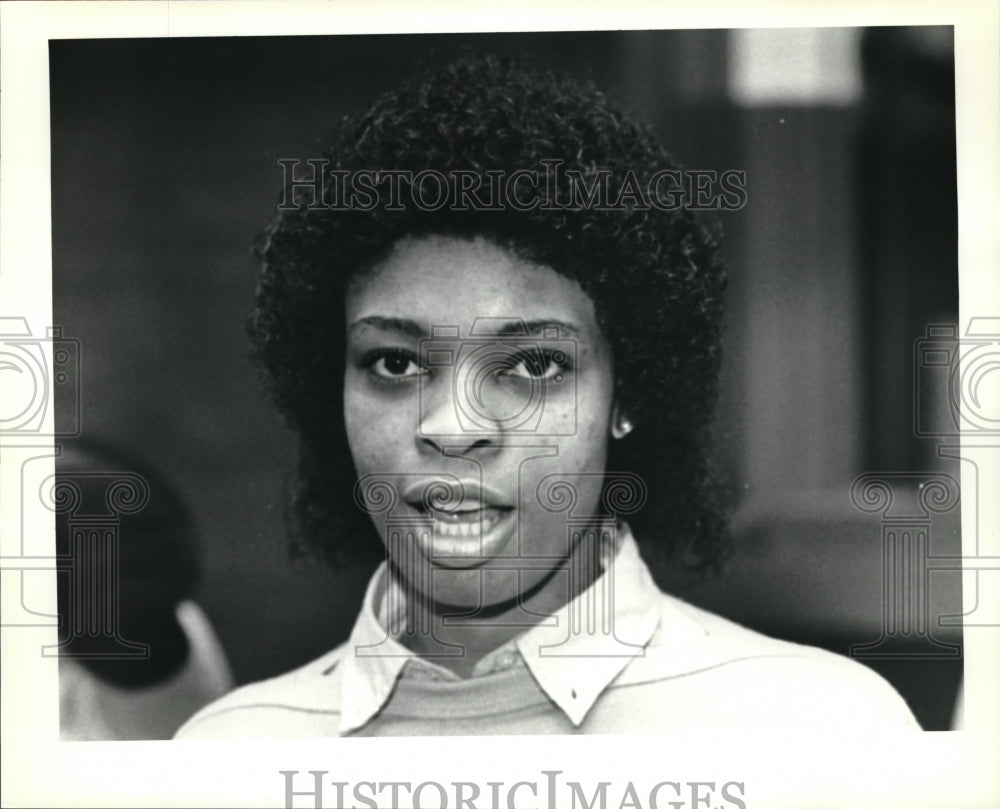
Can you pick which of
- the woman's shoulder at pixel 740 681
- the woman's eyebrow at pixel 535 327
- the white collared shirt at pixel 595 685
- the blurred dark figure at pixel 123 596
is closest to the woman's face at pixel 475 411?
the woman's eyebrow at pixel 535 327

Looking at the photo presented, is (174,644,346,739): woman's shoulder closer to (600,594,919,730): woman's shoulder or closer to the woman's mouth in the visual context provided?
the woman's mouth

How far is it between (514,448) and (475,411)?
117 millimetres

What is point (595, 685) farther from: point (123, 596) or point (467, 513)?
point (123, 596)

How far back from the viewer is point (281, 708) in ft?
8.23

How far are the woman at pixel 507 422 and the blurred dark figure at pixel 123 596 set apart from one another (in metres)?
0.11

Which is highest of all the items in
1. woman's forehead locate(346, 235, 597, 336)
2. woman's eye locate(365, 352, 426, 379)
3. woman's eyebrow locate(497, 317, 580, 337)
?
woman's forehead locate(346, 235, 597, 336)

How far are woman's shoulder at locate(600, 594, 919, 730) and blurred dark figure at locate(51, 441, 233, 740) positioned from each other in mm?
965

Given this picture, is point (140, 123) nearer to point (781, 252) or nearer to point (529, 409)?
point (529, 409)

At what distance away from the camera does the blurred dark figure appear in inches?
98.5

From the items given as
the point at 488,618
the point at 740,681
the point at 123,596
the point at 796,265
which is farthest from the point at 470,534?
the point at 796,265

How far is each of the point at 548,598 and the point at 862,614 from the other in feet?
2.31

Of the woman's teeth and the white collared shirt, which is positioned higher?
the woman's teeth

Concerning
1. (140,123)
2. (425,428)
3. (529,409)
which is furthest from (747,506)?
(140,123)

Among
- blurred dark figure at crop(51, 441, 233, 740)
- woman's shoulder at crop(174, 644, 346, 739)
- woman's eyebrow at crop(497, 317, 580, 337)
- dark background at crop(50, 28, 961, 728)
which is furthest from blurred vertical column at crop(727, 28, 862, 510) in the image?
blurred dark figure at crop(51, 441, 233, 740)
